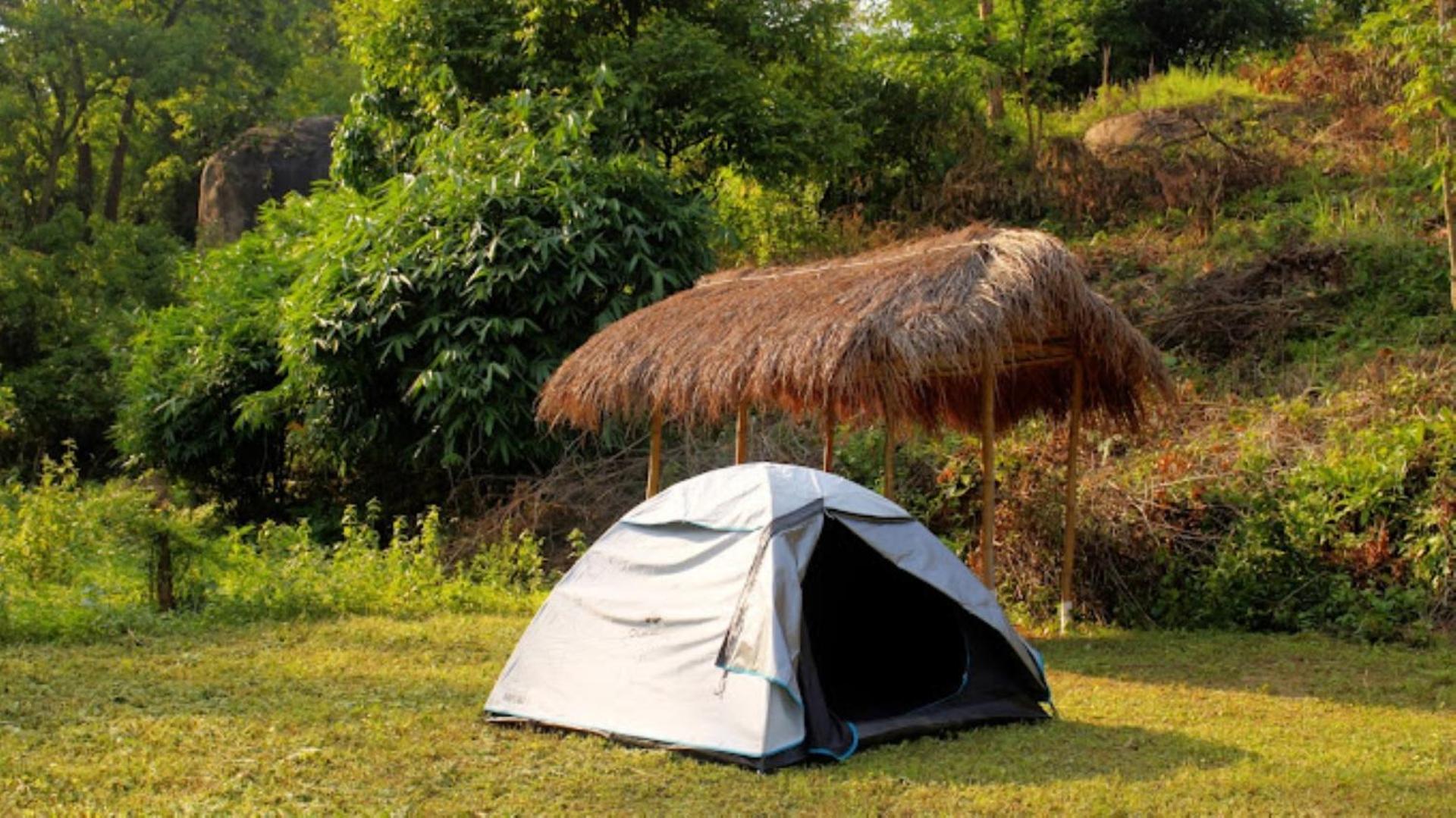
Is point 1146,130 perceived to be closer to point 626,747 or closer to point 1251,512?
point 1251,512

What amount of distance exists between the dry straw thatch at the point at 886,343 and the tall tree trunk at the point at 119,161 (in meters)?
18.4

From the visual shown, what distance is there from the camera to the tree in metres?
9.95

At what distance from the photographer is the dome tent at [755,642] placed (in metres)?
5.73

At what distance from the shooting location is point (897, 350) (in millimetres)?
7441

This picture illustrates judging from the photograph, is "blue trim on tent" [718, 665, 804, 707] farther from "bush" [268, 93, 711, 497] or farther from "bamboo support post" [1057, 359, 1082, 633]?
"bush" [268, 93, 711, 497]

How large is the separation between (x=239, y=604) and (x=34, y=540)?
1768 mm

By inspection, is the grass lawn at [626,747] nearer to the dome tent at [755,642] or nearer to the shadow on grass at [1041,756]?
the shadow on grass at [1041,756]

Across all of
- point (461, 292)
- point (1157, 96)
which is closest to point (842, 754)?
point (461, 292)

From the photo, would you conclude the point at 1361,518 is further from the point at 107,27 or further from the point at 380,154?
the point at 107,27

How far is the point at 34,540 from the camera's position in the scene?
9.90 m

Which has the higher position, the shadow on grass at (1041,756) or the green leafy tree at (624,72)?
the green leafy tree at (624,72)

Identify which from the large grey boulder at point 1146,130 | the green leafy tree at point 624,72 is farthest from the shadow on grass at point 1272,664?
the large grey boulder at point 1146,130

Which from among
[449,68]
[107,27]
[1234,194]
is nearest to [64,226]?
[107,27]

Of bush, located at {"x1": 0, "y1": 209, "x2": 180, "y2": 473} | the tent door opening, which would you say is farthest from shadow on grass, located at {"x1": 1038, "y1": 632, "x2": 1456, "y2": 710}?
bush, located at {"x1": 0, "y1": 209, "x2": 180, "y2": 473}
